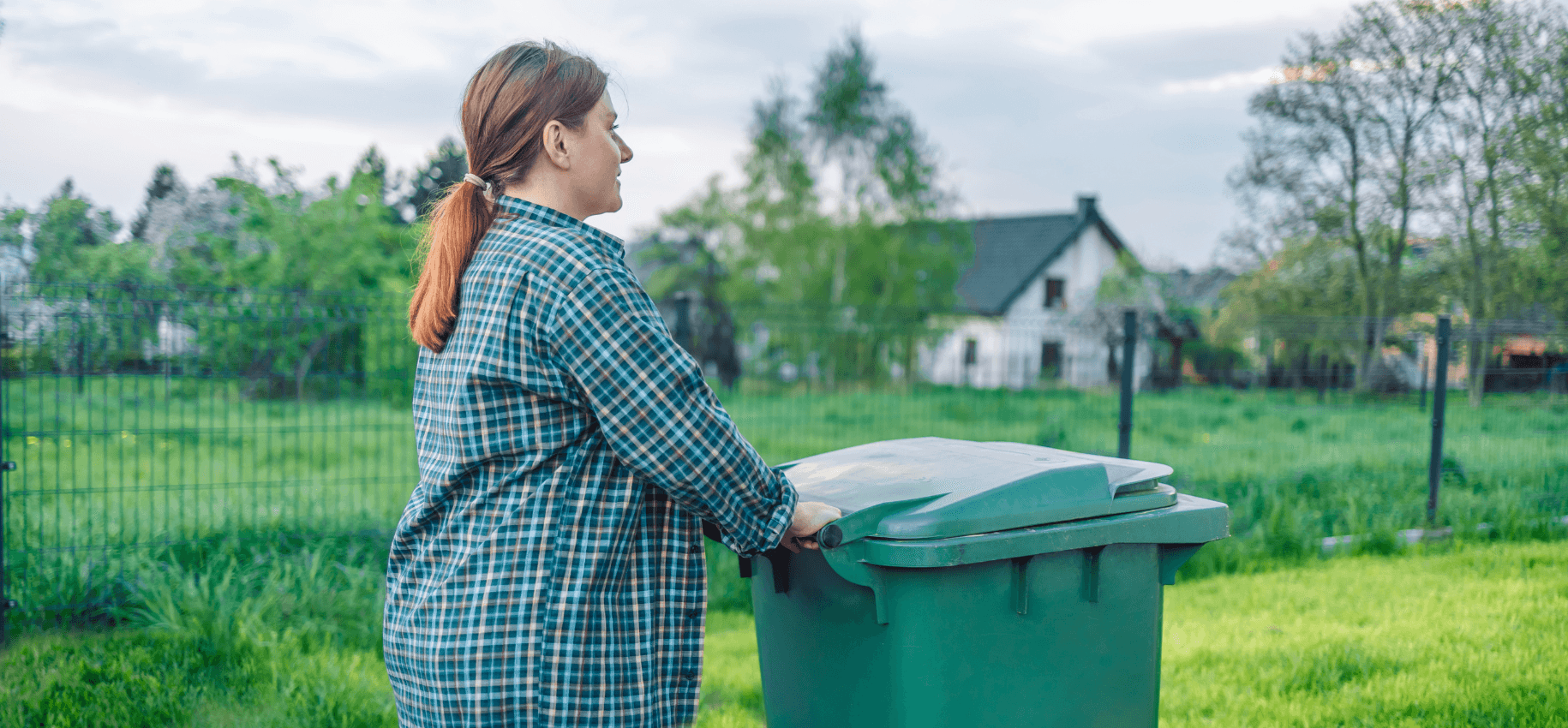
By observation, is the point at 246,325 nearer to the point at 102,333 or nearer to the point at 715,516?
the point at 102,333

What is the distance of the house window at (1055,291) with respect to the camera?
98.3 feet

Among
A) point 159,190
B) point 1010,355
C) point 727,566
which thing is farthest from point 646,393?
point 159,190

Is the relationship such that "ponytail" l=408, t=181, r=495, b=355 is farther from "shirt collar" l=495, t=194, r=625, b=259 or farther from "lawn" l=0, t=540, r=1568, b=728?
"lawn" l=0, t=540, r=1568, b=728

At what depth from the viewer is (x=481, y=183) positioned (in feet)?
5.24

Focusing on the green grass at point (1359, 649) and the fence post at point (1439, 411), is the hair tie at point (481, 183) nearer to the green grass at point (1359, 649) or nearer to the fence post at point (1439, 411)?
the green grass at point (1359, 649)

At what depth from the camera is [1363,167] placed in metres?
10.9

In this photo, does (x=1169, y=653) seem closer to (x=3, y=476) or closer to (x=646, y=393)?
(x=646, y=393)

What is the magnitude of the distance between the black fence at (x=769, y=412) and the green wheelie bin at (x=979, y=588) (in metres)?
3.10

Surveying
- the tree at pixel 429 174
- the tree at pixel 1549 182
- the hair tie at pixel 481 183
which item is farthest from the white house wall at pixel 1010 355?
the tree at pixel 429 174

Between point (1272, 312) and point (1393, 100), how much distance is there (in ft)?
8.96

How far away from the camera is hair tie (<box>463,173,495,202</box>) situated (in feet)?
5.23

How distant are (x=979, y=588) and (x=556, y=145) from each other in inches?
44.5

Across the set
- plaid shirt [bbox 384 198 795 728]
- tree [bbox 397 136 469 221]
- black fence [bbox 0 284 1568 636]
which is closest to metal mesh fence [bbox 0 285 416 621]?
black fence [bbox 0 284 1568 636]

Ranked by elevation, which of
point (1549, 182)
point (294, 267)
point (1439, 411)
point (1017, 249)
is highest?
point (1017, 249)
